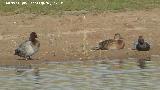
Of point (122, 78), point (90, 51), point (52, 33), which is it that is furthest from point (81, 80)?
point (52, 33)

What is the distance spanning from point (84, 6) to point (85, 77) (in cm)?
Answer: 967

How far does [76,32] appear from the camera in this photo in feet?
69.6

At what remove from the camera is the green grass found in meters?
23.9

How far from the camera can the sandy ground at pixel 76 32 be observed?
18.6 m

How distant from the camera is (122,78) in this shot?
15.3m

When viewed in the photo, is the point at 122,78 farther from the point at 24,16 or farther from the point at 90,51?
the point at 24,16

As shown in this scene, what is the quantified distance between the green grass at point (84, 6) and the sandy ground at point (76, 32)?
0.71 metres

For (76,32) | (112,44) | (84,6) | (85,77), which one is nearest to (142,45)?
(112,44)

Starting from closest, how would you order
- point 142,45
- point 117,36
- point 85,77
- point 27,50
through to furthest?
point 85,77 < point 27,50 < point 142,45 < point 117,36

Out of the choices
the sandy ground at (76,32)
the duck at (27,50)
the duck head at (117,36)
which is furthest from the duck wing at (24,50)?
the duck head at (117,36)

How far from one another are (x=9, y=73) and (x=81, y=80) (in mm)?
1722

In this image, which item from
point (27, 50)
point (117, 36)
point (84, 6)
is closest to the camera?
point (27, 50)

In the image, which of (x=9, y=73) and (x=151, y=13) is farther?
(x=151, y=13)

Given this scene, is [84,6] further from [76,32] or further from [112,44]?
[112,44]
